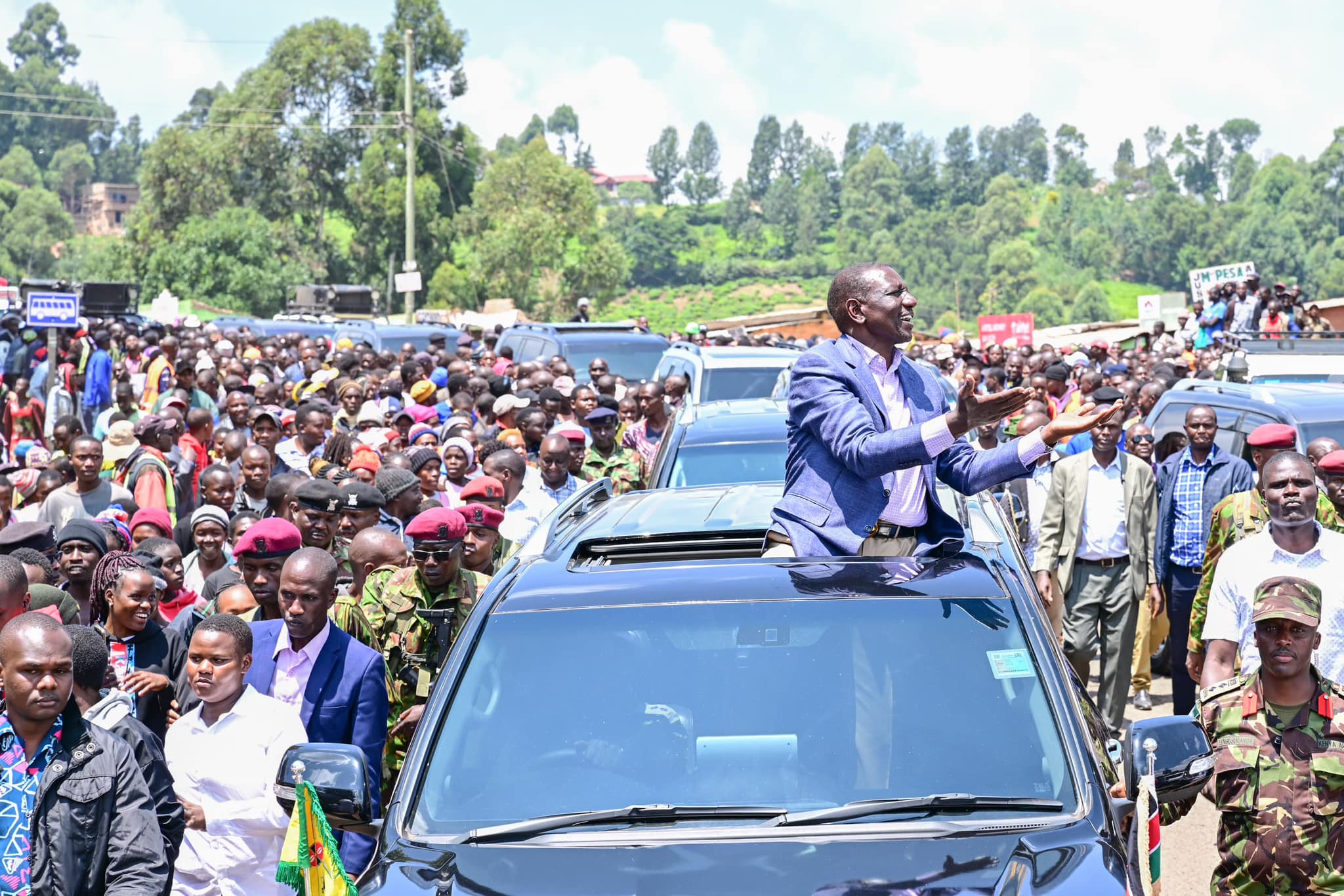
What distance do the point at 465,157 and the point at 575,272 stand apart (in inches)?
248

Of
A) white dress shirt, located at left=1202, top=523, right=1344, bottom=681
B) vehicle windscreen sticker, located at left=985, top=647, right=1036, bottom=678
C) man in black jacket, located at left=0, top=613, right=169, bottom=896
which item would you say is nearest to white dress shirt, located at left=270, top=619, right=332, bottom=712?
man in black jacket, located at left=0, top=613, right=169, bottom=896

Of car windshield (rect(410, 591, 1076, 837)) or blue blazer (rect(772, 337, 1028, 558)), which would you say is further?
blue blazer (rect(772, 337, 1028, 558))

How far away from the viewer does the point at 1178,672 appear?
917cm

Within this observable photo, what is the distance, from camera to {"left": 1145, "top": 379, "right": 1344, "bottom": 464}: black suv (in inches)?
366

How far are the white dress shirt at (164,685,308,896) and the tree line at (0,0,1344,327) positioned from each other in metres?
49.8

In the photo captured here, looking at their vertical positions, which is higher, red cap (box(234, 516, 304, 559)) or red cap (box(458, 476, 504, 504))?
red cap (box(234, 516, 304, 559))

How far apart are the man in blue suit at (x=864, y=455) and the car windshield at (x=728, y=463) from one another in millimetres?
3631

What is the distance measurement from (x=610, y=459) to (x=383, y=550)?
15.2ft

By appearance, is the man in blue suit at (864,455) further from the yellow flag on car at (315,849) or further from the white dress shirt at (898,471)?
the yellow flag on car at (315,849)

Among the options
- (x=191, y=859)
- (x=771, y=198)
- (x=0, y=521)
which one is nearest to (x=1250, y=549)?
(x=191, y=859)

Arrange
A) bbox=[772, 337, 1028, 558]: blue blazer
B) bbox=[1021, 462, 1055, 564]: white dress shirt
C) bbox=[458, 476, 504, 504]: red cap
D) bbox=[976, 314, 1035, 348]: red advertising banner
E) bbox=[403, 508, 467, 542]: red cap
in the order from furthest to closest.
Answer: bbox=[976, 314, 1035, 348]: red advertising banner → bbox=[1021, 462, 1055, 564]: white dress shirt → bbox=[458, 476, 504, 504]: red cap → bbox=[403, 508, 467, 542]: red cap → bbox=[772, 337, 1028, 558]: blue blazer

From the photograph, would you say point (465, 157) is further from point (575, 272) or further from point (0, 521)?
point (0, 521)

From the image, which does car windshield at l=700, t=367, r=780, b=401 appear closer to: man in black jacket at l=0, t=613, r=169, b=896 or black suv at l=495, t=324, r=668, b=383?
black suv at l=495, t=324, r=668, b=383

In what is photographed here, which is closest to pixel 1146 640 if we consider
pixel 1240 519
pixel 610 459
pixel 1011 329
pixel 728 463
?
pixel 1240 519
